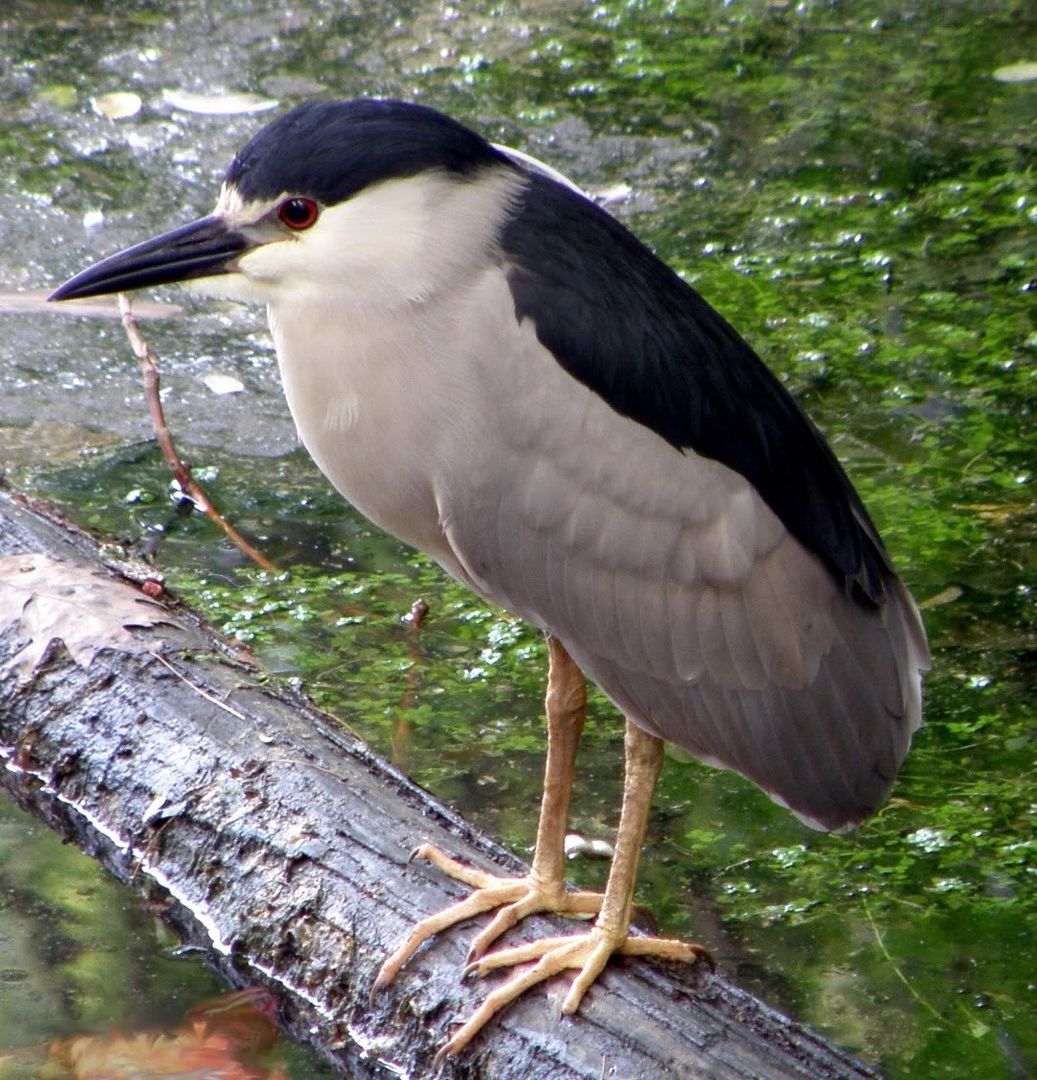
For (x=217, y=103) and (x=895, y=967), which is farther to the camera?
(x=217, y=103)

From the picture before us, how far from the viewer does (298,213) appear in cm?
252

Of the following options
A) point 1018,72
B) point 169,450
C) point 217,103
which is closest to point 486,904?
point 169,450

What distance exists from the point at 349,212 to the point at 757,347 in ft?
10.2

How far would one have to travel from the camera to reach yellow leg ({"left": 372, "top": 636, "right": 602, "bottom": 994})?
2.74 meters

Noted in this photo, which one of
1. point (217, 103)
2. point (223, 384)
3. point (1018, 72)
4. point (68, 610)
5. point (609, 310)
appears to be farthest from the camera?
point (1018, 72)

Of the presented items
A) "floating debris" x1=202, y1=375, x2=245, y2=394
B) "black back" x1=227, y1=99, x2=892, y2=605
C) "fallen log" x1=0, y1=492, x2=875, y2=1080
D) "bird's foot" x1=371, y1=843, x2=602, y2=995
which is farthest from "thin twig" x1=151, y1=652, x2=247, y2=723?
"floating debris" x1=202, y1=375, x2=245, y2=394

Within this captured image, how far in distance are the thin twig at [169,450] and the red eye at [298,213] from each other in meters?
1.69

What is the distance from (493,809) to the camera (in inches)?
149

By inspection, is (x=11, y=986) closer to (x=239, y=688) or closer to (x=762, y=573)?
(x=239, y=688)

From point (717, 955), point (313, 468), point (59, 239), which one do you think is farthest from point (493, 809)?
point (59, 239)

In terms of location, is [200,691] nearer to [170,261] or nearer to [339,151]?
[170,261]

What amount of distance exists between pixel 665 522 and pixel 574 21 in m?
5.35

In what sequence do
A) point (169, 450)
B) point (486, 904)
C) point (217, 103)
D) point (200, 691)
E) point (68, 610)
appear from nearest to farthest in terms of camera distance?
1. point (486, 904)
2. point (200, 691)
3. point (68, 610)
4. point (169, 450)
5. point (217, 103)

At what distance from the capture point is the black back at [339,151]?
2.48 meters
